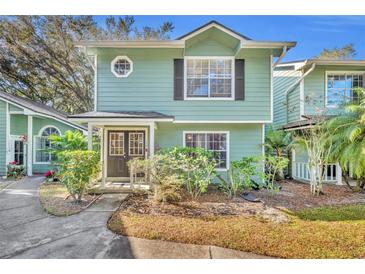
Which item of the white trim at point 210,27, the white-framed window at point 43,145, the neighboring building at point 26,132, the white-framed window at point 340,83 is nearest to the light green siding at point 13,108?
the neighboring building at point 26,132

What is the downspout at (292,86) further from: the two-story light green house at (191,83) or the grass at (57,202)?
the grass at (57,202)

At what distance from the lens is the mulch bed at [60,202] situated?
5.70 metres

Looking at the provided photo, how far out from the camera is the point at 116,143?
9.31m

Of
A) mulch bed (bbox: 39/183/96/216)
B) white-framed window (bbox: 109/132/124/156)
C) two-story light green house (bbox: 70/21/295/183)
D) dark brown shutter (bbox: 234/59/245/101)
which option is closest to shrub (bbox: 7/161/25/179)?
mulch bed (bbox: 39/183/96/216)

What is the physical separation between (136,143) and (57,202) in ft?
12.2

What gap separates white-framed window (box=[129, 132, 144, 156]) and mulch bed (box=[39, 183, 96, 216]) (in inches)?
105

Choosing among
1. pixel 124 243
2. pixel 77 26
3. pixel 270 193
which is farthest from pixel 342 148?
pixel 77 26

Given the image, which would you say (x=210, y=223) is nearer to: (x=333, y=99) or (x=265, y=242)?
(x=265, y=242)

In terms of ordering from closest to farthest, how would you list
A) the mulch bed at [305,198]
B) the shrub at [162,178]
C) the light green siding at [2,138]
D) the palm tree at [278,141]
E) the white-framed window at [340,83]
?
the shrub at [162,178] < the mulch bed at [305,198] < the white-framed window at [340,83] < the light green siding at [2,138] < the palm tree at [278,141]

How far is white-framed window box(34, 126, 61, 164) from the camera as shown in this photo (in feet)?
38.6

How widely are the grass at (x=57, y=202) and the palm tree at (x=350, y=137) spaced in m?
8.37

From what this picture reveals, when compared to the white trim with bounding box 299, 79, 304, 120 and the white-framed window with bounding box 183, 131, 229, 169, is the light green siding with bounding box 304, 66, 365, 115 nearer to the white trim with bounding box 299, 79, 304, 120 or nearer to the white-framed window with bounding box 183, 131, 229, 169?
the white trim with bounding box 299, 79, 304, 120

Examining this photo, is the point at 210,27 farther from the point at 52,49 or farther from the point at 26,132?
the point at 52,49

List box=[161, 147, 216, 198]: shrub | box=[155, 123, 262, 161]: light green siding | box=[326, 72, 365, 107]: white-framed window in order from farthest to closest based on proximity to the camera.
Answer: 1. box=[326, 72, 365, 107]: white-framed window
2. box=[155, 123, 262, 161]: light green siding
3. box=[161, 147, 216, 198]: shrub
